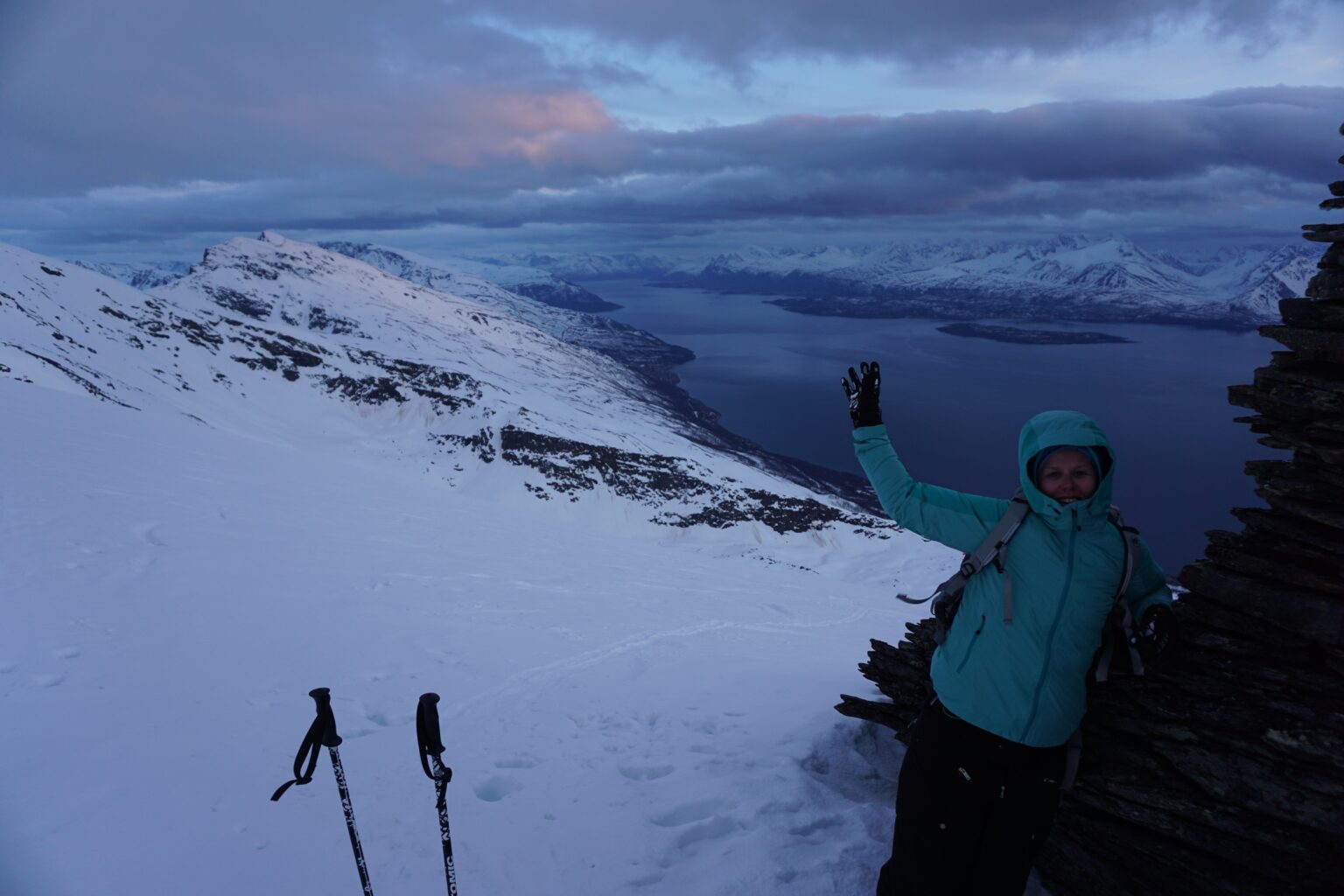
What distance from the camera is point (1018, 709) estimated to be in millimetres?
4109

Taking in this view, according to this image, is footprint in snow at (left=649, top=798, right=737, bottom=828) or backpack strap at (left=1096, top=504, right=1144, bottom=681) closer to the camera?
backpack strap at (left=1096, top=504, right=1144, bottom=681)

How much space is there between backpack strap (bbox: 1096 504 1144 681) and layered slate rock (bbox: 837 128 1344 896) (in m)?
1.10

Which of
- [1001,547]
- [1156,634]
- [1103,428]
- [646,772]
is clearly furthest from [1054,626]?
[1103,428]

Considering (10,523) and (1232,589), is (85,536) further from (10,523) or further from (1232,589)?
(1232,589)

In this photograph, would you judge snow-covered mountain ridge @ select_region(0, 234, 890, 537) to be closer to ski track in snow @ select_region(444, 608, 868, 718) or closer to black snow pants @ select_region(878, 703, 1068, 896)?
ski track in snow @ select_region(444, 608, 868, 718)

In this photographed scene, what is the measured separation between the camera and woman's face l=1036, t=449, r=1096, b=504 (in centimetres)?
403

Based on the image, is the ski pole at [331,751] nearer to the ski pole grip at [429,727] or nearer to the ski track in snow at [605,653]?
the ski pole grip at [429,727]

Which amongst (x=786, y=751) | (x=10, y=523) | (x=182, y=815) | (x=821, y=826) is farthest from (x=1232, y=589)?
A: (x=10, y=523)

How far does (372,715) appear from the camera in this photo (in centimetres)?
828

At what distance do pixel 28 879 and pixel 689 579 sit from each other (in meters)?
20.0

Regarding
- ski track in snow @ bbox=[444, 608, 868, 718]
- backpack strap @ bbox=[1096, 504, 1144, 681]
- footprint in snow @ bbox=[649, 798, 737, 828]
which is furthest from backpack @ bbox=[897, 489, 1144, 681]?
ski track in snow @ bbox=[444, 608, 868, 718]

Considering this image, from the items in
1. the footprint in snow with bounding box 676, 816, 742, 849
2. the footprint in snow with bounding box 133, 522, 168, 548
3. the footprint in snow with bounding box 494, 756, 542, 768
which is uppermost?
the footprint in snow with bounding box 133, 522, 168, 548

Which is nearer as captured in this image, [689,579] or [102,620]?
[102,620]

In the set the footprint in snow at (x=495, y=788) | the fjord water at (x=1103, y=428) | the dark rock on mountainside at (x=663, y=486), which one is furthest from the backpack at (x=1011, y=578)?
the fjord water at (x=1103, y=428)
